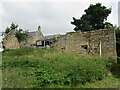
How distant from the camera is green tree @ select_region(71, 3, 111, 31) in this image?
27844 millimetres

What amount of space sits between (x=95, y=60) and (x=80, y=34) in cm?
453

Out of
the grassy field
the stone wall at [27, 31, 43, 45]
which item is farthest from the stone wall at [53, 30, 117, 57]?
the stone wall at [27, 31, 43, 45]

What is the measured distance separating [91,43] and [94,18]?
15.9m

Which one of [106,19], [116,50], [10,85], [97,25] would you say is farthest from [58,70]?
[106,19]

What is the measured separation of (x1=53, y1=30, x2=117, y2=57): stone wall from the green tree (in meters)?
13.7

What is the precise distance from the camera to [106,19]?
28547mm

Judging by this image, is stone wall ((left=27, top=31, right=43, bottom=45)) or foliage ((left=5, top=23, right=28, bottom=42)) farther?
stone wall ((left=27, top=31, right=43, bottom=45))

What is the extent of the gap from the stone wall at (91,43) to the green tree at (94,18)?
13733 mm

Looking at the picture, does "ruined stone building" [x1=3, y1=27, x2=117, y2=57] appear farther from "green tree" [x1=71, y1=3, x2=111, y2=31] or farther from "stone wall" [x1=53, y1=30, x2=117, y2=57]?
"green tree" [x1=71, y1=3, x2=111, y2=31]

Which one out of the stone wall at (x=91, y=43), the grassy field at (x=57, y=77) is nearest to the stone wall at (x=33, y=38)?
the stone wall at (x=91, y=43)

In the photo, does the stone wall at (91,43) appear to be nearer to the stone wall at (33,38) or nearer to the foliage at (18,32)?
the foliage at (18,32)

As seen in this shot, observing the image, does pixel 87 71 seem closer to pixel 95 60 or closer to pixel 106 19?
pixel 95 60

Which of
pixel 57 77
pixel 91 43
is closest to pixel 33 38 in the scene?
pixel 91 43

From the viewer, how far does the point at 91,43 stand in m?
13.6
